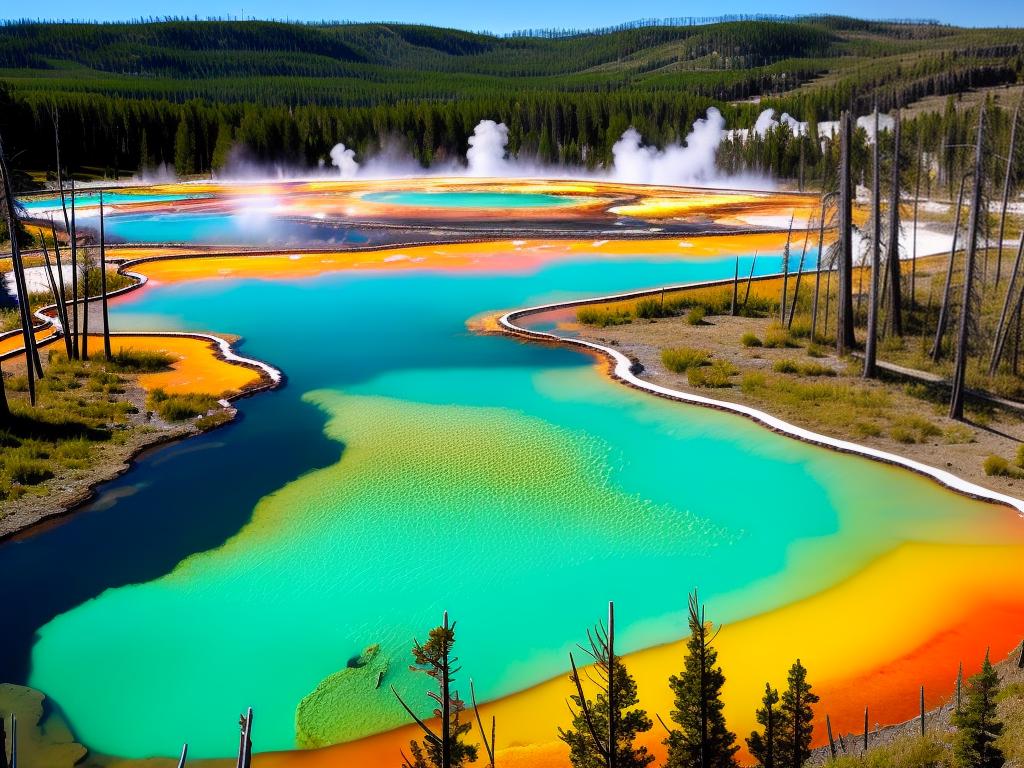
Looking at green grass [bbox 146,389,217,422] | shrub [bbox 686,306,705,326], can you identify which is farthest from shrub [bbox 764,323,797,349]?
green grass [bbox 146,389,217,422]

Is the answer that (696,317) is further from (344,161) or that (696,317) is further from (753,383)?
(344,161)

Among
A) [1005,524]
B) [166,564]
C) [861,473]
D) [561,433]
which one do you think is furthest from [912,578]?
[166,564]

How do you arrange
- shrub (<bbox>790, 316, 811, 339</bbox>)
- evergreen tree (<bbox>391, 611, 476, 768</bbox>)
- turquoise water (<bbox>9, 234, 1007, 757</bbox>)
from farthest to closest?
shrub (<bbox>790, 316, 811, 339</bbox>) → turquoise water (<bbox>9, 234, 1007, 757</bbox>) → evergreen tree (<bbox>391, 611, 476, 768</bbox>)

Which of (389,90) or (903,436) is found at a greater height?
(389,90)

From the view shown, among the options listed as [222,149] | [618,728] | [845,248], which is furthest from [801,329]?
[222,149]

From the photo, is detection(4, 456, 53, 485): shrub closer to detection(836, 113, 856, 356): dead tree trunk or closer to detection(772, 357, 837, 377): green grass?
detection(772, 357, 837, 377): green grass

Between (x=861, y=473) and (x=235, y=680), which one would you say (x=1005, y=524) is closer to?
(x=861, y=473)
